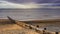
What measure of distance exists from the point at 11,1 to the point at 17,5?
31 centimetres

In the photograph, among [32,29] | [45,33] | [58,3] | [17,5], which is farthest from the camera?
[17,5]

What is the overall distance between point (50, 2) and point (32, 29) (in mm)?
3504

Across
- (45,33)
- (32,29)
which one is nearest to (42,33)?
(45,33)

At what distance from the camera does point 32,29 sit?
2582mm

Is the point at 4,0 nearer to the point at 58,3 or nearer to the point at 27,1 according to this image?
the point at 27,1

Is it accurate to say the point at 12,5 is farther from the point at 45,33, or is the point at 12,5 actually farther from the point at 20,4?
the point at 45,33

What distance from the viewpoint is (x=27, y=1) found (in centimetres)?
579

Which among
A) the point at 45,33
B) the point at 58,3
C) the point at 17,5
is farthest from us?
the point at 17,5

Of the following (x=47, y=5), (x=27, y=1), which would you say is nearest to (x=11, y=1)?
(x=27, y=1)

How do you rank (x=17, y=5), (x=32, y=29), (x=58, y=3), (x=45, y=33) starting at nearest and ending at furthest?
(x=45, y=33), (x=32, y=29), (x=58, y=3), (x=17, y=5)

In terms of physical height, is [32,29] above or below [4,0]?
below

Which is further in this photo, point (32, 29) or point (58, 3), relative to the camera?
point (58, 3)

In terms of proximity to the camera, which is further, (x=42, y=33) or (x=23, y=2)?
(x=23, y=2)

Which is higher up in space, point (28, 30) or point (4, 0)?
point (4, 0)
